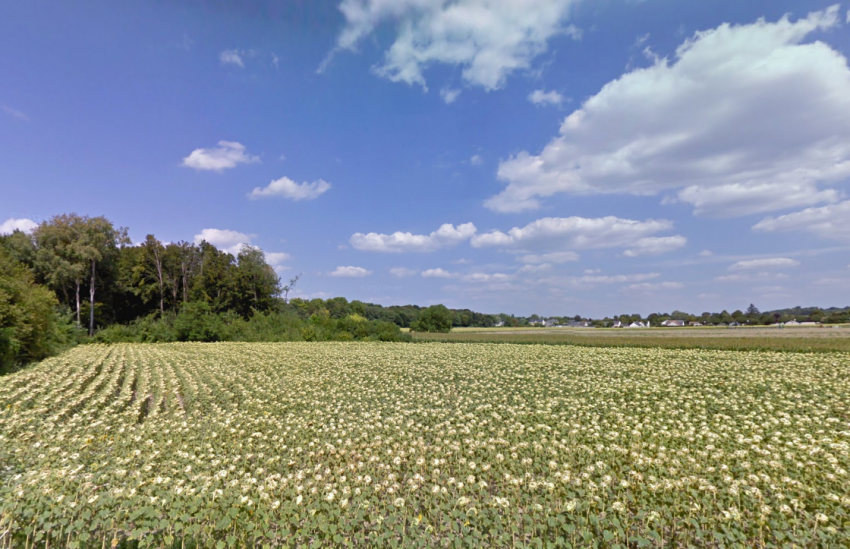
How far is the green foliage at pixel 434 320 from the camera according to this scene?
72.8 metres

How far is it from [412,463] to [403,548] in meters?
2.55

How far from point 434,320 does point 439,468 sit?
67.3 m

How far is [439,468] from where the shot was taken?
618cm

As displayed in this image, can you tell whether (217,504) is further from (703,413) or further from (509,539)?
(703,413)

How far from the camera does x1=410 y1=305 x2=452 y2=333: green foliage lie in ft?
239

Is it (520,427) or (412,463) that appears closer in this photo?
(412,463)

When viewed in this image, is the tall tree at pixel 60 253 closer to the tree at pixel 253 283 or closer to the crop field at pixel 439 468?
the tree at pixel 253 283

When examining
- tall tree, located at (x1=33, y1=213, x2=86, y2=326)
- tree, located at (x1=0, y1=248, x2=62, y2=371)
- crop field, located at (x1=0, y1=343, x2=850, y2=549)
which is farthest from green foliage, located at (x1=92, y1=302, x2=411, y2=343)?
crop field, located at (x1=0, y1=343, x2=850, y2=549)

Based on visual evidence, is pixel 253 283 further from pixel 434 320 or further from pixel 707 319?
pixel 707 319

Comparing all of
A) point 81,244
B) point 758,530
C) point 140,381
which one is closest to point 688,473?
point 758,530

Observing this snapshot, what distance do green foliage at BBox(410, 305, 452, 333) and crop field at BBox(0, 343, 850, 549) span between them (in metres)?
60.5

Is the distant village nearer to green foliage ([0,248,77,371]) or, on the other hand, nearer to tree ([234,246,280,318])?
tree ([234,246,280,318])

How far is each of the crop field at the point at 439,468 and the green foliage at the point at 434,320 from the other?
60541 millimetres

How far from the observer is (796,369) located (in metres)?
14.6
